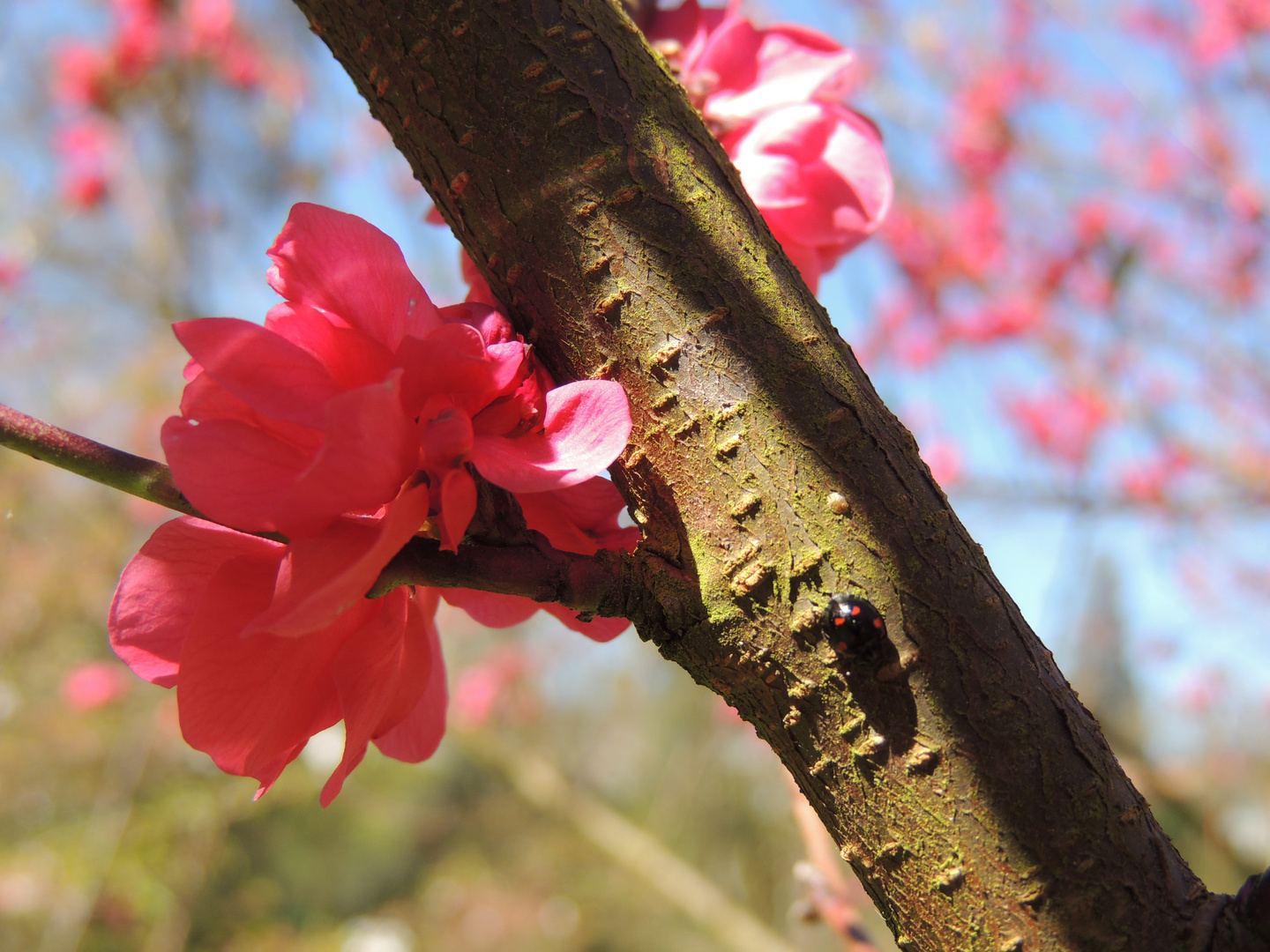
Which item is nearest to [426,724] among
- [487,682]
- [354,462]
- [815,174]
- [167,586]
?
[167,586]

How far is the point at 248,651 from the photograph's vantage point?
48 centimetres

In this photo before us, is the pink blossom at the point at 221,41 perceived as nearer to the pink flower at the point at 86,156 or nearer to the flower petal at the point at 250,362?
the pink flower at the point at 86,156

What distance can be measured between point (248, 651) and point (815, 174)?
0.57 m

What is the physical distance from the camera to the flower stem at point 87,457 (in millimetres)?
411

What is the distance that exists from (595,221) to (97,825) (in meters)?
4.81

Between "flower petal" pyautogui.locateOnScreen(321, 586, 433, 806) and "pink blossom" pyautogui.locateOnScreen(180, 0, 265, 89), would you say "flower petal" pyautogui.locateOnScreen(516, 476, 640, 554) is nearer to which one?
"flower petal" pyautogui.locateOnScreen(321, 586, 433, 806)

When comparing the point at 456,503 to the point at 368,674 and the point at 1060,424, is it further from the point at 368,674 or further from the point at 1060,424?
the point at 1060,424

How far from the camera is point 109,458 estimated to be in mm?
423

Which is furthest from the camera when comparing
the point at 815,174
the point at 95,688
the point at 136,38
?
the point at 95,688

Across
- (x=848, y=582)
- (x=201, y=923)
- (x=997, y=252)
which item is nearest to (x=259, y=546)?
(x=848, y=582)

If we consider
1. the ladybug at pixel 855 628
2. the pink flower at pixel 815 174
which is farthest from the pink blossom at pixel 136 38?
the ladybug at pixel 855 628

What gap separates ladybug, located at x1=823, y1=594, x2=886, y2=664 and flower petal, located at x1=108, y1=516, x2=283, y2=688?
331 millimetres

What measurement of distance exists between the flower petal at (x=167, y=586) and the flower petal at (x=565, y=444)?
0.51ft

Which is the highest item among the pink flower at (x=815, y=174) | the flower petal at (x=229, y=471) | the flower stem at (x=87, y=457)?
the pink flower at (x=815, y=174)
